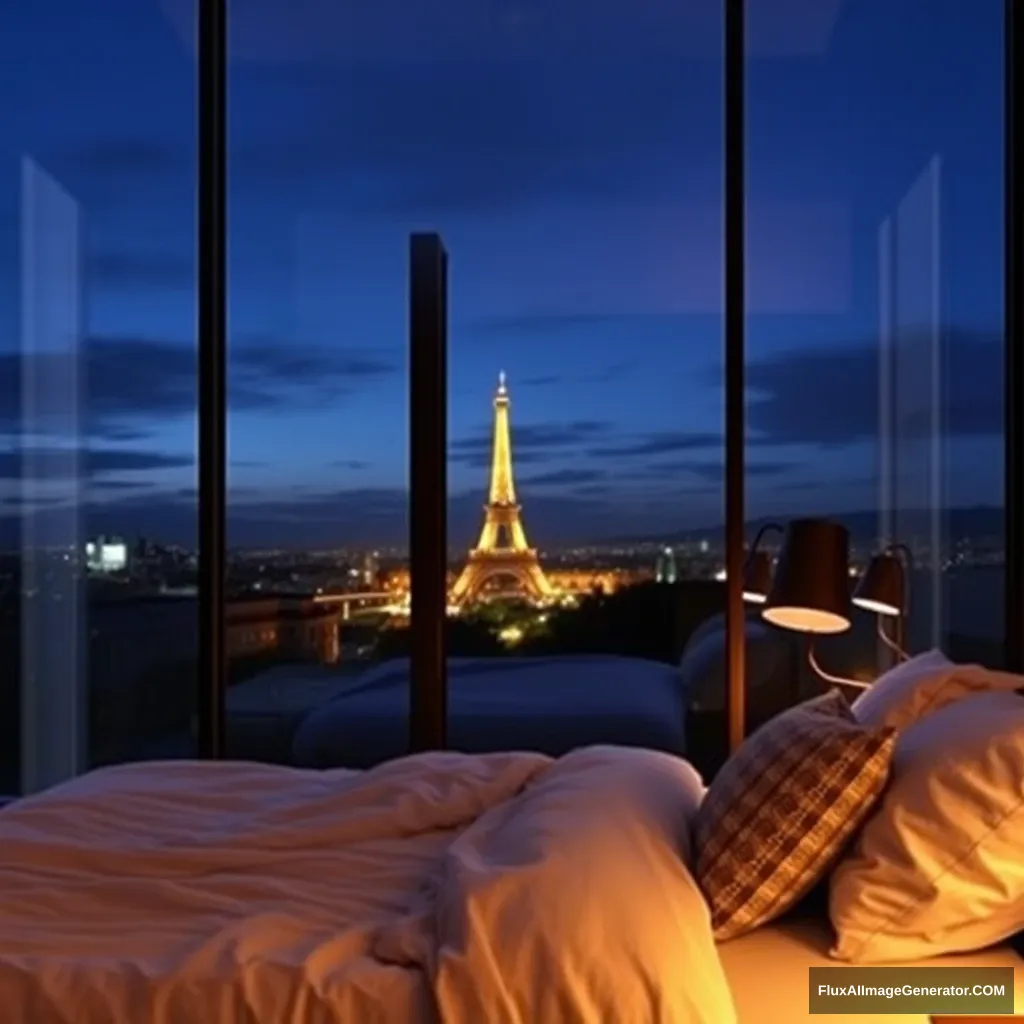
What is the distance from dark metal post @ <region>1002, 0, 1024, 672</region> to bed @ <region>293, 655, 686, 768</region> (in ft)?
3.86

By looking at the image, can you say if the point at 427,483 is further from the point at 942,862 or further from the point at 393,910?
the point at 942,862

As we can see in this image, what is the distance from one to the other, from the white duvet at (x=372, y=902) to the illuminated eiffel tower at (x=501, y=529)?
1.63m

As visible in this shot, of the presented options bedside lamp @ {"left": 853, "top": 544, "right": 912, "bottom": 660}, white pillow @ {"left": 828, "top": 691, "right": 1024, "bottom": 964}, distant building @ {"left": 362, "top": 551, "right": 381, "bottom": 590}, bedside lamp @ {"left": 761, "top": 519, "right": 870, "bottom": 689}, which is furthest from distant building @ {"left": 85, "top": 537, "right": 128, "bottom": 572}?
white pillow @ {"left": 828, "top": 691, "right": 1024, "bottom": 964}

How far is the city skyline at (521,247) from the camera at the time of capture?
3764mm

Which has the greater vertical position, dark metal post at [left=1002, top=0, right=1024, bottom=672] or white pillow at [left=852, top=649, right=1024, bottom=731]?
dark metal post at [left=1002, top=0, right=1024, bottom=672]

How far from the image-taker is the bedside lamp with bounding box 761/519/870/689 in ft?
9.18

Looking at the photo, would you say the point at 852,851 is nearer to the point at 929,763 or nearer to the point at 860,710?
the point at 929,763

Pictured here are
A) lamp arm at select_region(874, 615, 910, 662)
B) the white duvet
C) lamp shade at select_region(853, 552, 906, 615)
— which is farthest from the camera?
lamp arm at select_region(874, 615, 910, 662)

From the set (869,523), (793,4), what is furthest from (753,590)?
(793,4)

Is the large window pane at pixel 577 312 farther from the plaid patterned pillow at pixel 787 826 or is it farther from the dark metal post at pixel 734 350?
the plaid patterned pillow at pixel 787 826

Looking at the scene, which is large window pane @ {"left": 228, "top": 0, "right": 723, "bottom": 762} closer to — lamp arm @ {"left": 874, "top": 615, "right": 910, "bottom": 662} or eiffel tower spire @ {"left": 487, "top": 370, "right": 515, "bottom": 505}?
eiffel tower spire @ {"left": 487, "top": 370, "right": 515, "bottom": 505}

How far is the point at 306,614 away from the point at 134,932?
2583mm

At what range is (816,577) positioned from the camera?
2809 millimetres

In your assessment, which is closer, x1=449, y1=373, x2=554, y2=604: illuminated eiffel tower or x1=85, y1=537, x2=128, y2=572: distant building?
x1=449, y1=373, x2=554, y2=604: illuminated eiffel tower
